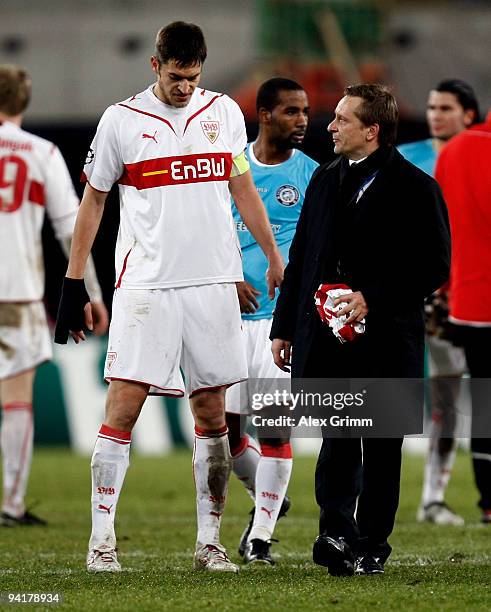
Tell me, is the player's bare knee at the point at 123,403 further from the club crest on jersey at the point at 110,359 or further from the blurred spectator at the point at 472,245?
the blurred spectator at the point at 472,245

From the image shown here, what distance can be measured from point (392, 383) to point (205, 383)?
79cm

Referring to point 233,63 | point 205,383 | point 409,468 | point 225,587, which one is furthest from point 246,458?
point 233,63

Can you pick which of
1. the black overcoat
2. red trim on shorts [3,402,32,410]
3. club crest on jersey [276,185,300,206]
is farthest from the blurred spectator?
red trim on shorts [3,402,32,410]

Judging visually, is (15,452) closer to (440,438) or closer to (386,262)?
(440,438)

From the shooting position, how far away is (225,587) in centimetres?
531

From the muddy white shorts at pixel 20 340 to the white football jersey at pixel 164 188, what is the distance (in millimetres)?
2774

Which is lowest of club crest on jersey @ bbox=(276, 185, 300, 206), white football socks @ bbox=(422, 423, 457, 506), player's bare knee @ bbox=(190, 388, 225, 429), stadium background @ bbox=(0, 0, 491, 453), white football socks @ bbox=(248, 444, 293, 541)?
white football socks @ bbox=(422, 423, 457, 506)

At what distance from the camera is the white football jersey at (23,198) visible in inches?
334

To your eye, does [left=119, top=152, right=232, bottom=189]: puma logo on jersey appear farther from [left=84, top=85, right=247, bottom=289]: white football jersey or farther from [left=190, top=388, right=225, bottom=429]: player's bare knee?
[left=190, top=388, right=225, bottom=429]: player's bare knee

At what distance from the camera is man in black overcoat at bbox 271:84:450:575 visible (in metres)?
5.62

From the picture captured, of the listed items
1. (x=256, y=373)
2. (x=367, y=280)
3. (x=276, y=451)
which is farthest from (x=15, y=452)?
(x=367, y=280)

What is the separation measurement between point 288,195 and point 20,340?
7.78 ft

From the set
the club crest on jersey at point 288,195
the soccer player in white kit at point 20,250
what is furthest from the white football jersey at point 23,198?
the club crest on jersey at point 288,195

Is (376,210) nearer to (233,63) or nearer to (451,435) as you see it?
(451,435)
